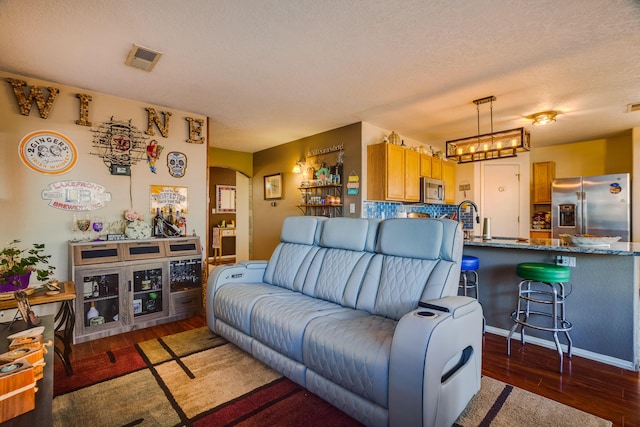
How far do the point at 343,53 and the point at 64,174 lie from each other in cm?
309

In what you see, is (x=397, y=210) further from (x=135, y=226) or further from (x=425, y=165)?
(x=135, y=226)

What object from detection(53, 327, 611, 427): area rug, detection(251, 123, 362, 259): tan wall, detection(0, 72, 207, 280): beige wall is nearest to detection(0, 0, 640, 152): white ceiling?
detection(0, 72, 207, 280): beige wall

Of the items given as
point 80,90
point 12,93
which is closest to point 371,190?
point 80,90

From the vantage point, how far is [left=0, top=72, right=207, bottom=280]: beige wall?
9.55 ft

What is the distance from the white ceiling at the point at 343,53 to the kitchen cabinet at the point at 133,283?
173 cm

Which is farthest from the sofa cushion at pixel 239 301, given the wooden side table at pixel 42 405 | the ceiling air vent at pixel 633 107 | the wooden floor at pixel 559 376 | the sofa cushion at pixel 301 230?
the ceiling air vent at pixel 633 107

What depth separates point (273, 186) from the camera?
20.1ft

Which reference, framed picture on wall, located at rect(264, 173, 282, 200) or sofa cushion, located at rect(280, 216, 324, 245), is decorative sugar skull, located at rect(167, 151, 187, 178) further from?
framed picture on wall, located at rect(264, 173, 282, 200)

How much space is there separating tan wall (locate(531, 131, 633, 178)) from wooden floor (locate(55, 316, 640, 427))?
4369 millimetres

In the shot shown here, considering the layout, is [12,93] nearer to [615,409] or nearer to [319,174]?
[319,174]

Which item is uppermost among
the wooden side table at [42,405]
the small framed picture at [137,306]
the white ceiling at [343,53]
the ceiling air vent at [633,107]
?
the white ceiling at [343,53]

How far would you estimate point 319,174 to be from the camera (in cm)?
510

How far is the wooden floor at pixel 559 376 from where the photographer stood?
6.45ft

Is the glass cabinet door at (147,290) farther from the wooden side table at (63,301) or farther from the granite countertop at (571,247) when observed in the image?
the granite countertop at (571,247)
